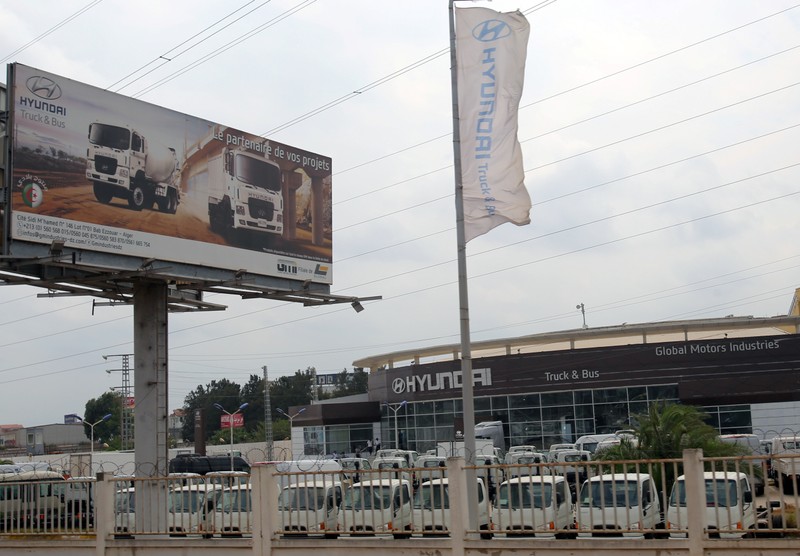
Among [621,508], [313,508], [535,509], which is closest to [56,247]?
[313,508]

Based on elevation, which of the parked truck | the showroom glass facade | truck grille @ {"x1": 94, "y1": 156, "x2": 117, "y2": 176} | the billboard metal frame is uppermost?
truck grille @ {"x1": 94, "y1": 156, "x2": 117, "y2": 176}

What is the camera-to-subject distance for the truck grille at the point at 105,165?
23.1 metres

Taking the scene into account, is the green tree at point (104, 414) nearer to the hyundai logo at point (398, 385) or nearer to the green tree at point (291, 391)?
the green tree at point (291, 391)

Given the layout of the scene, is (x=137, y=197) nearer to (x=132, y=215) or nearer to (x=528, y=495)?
(x=132, y=215)

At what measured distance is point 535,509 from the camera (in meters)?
12.4

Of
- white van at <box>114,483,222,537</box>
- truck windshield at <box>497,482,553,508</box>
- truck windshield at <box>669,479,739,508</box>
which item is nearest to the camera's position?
truck windshield at <box>669,479,739,508</box>

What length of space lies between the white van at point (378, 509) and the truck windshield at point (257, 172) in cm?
1494

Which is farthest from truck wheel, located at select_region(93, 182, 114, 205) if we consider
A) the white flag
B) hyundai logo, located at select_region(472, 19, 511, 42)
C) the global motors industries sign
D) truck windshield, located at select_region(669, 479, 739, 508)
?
the global motors industries sign

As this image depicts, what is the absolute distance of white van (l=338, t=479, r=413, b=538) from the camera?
522 inches

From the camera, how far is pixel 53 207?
71.7ft

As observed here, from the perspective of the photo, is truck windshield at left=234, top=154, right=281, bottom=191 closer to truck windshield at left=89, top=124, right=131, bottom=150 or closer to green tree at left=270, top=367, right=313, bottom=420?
truck windshield at left=89, top=124, right=131, bottom=150

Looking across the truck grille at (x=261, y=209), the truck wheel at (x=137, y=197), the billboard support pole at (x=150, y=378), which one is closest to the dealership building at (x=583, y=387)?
the truck grille at (x=261, y=209)

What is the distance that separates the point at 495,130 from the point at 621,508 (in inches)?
316

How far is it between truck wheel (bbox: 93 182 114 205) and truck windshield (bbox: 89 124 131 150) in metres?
1.02
